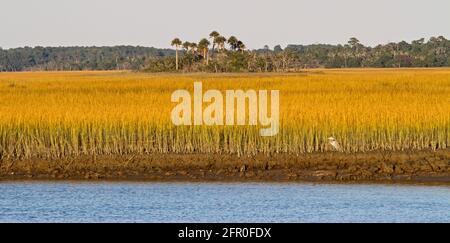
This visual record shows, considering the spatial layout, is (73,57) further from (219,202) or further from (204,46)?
(219,202)

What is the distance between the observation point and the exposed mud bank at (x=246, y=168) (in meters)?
18.5

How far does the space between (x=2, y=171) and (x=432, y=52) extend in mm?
85649

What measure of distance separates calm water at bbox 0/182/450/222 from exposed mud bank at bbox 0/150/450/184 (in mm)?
723

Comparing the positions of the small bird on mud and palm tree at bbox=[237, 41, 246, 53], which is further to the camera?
palm tree at bbox=[237, 41, 246, 53]

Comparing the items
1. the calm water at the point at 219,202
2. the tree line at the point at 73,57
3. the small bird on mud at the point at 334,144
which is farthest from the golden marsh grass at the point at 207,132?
the tree line at the point at 73,57

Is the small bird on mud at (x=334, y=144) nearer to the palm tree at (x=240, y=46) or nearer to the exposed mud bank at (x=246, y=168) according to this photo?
the exposed mud bank at (x=246, y=168)

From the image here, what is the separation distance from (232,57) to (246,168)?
163 ft

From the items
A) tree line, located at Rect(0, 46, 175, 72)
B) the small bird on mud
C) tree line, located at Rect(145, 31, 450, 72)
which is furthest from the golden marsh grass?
tree line, located at Rect(0, 46, 175, 72)

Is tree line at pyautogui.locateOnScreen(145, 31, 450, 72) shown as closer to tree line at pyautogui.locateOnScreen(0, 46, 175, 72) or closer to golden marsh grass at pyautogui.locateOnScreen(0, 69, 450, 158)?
tree line at pyautogui.locateOnScreen(0, 46, 175, 72)

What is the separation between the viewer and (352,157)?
19.7 meters

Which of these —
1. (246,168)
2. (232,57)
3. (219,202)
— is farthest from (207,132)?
(232,57)

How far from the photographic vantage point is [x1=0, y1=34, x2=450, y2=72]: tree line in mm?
68375
